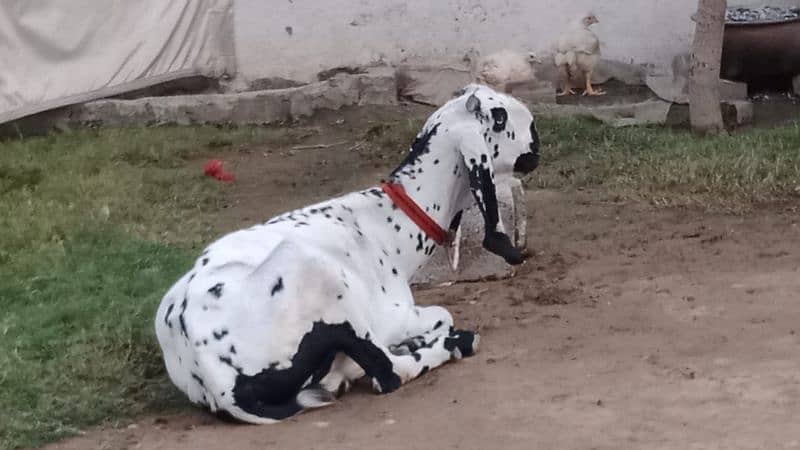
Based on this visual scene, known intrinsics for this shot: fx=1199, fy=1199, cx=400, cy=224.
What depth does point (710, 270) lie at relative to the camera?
18.8 ft

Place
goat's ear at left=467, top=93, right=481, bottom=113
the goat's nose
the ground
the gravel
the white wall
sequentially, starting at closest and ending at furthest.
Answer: the ground < goat's ear at left=467, top=93, right=481, bottom=113 < the goat's nose < the gravel < the white wall

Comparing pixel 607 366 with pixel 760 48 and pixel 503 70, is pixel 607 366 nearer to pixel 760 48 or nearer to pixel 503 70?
pixel 503 70

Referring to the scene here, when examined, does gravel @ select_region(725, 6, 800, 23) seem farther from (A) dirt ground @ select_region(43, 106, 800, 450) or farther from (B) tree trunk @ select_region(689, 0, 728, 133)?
(A) dirt ground @ select_region(43, 106, 800, 450)

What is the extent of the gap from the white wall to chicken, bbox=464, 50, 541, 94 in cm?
51

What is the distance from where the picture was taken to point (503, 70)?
A: 10.7 metres

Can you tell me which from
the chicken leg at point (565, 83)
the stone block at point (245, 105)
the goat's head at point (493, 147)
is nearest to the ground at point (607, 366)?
the goat's head at point (493, 147)

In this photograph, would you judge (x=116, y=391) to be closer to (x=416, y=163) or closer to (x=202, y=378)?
(x=202, y=378)

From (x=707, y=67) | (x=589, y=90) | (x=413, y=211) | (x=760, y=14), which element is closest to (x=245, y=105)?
(x=589, y=90)

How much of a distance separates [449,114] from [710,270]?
1.65 metres

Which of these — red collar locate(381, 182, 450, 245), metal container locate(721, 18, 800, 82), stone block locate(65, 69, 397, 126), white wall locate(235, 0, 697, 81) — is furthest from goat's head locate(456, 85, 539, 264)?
white wall locate(235, 0, 697, 81)

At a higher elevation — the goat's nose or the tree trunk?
the goat's nose

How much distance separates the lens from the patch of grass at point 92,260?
4.34 metres

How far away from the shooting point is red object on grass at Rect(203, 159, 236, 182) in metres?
8.55

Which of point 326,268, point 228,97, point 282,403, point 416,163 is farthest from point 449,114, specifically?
point 228,97
